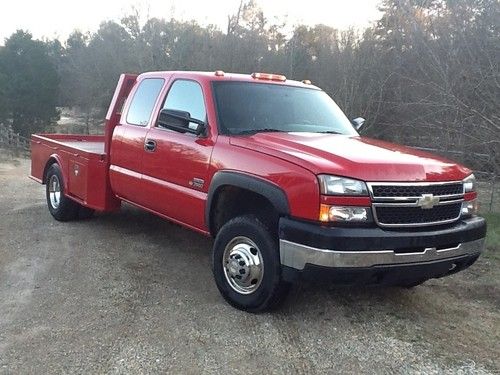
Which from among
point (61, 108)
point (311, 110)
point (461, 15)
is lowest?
point (61, 108)

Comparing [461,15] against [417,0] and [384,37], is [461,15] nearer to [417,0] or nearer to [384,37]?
[417,0]

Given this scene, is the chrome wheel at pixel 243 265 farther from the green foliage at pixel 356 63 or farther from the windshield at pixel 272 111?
the green foliage at pixel 356 63

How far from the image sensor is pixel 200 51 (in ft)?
101

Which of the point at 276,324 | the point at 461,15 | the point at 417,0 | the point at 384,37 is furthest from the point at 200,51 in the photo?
the point at 276,324

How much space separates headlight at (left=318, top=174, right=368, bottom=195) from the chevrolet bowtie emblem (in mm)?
456

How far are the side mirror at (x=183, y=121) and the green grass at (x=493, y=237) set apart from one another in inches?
143

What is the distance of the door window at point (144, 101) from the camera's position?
19.6ft

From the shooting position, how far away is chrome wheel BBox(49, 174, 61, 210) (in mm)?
7666

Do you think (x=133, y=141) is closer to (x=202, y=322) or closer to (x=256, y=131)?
(x=256, y=131)

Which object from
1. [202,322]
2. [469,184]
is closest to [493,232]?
[469,184]

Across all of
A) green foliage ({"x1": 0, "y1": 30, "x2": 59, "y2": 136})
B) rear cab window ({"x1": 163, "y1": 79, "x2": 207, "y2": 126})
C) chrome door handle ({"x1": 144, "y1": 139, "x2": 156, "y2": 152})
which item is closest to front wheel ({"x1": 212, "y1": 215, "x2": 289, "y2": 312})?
rear cab window ({"x1": 163, "y1": 79, "x2": 207, "y2": 126})

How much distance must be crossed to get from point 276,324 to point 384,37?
14.5 meters

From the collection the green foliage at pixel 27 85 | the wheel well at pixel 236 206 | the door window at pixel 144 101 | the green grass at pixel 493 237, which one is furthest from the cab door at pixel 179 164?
the green foliage at pixel 27 85

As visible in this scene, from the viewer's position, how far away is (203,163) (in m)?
4.89
